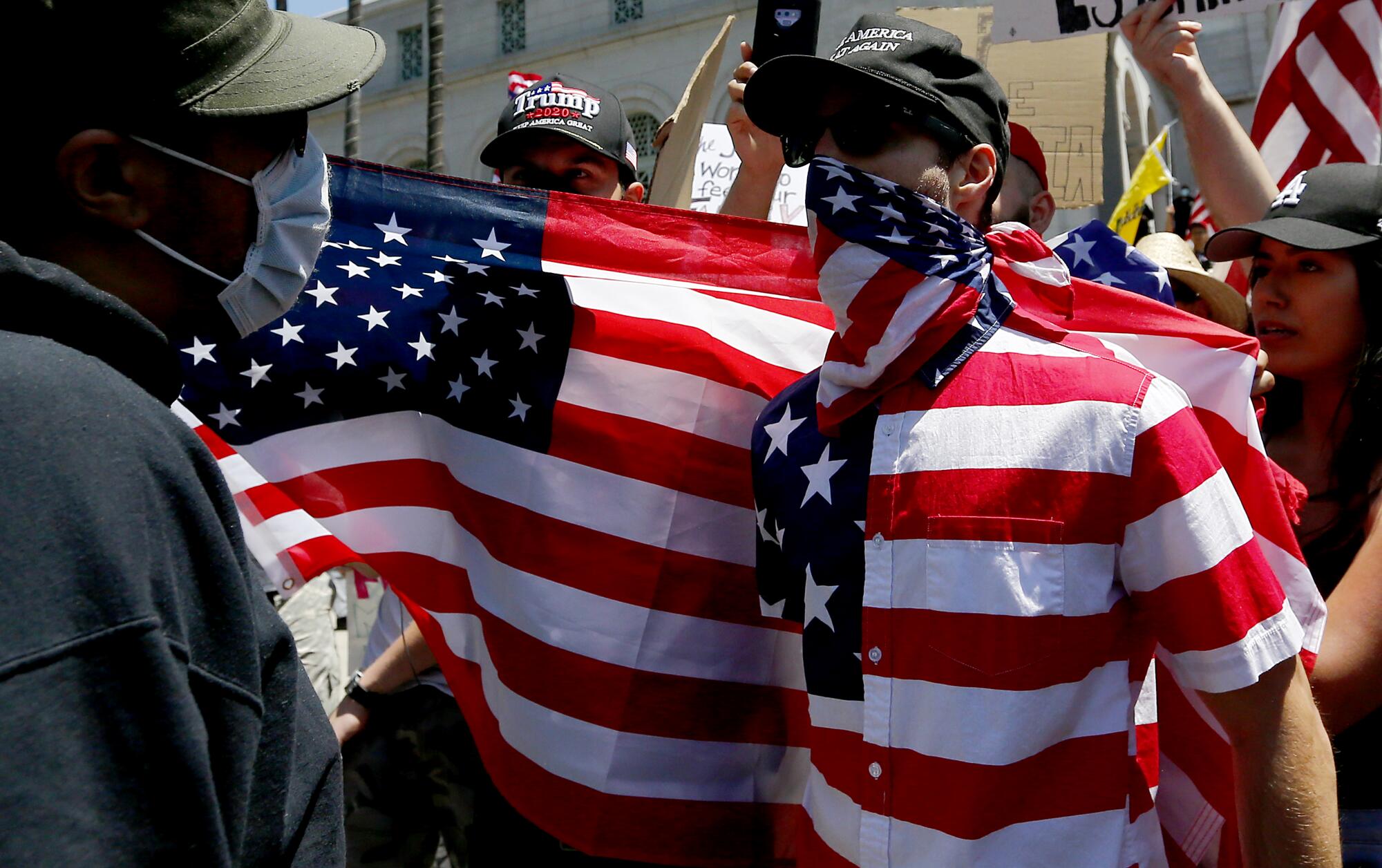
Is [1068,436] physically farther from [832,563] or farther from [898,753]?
[898,753]

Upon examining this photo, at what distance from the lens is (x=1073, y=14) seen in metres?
3.53

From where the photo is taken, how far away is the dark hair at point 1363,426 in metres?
2.33

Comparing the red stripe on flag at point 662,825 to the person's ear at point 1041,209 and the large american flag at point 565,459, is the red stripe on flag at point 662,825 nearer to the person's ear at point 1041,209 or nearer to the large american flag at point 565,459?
the large american flag at point 565,459

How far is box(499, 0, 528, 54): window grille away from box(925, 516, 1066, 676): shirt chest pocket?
79.0 feet

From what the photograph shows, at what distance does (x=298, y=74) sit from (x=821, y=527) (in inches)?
42.7

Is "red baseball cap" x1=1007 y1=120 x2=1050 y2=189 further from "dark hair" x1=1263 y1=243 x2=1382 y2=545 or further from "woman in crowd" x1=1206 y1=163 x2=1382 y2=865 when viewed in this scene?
"dark hair" x1=1263 y1=243 x2=1382 y2=545

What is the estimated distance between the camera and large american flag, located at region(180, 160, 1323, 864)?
2445mm

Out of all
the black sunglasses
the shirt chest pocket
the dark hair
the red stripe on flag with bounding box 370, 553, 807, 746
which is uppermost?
the black sunglasses

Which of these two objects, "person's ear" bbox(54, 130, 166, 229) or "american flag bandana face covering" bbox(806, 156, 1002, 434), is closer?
"person's ear" bbox(54, 130, 166, 229)

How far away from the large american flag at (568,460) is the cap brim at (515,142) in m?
0.78

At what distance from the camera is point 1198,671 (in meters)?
1.66

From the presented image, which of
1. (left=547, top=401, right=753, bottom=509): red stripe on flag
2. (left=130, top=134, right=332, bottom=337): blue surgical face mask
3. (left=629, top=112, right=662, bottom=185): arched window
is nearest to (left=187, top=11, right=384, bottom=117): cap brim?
(left=130, top=134, right=332, bottom=337): blue surgical face mask

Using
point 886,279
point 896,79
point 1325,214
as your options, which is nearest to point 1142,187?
point 1325,214

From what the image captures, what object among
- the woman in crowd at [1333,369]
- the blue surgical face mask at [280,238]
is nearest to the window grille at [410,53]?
the woman in crowd at [1333,369]
